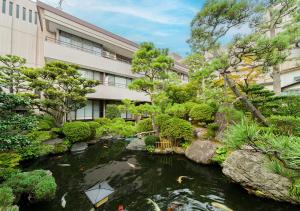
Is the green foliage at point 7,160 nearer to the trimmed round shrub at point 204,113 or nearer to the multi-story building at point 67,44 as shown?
the trimmed round shrub at point 204,113

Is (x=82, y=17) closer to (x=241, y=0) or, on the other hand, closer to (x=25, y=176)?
(x=241, y=0)

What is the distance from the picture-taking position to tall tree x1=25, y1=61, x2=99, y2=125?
434 inches

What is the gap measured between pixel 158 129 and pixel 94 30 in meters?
11.2

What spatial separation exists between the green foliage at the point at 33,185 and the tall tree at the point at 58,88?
7.11 metres

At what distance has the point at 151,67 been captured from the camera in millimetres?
11586

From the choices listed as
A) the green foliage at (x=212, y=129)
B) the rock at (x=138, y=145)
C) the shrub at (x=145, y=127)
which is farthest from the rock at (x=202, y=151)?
the shrub at (x=145, y=127)

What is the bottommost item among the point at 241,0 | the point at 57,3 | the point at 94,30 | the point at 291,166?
the point at 291,166

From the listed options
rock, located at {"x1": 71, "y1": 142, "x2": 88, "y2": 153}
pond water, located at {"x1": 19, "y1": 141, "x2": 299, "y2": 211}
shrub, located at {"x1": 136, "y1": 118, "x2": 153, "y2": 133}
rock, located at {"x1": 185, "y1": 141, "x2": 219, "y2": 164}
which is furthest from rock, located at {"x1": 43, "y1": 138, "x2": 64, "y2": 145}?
rock, located at {"x1": 185, "y1": 141, "x2": 219, "y2": 164}

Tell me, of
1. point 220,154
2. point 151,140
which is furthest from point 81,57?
point 220,154

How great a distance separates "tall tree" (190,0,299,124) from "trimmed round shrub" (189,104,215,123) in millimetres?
2381

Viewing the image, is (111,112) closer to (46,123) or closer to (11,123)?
(46,123)

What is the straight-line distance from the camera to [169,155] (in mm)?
9805

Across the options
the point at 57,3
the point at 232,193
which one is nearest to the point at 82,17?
the point at 57,3

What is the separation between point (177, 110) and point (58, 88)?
794cm
